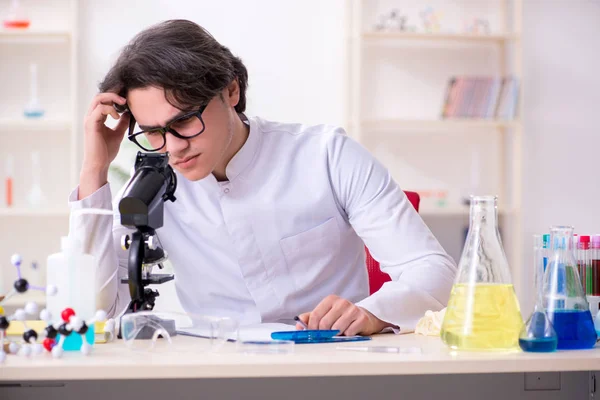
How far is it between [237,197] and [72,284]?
725 millimetres

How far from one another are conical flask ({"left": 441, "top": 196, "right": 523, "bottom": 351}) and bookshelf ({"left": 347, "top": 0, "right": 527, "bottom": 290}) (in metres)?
3.12

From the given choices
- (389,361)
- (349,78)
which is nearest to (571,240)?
(389,361)

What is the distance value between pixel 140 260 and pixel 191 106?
427 millimetres

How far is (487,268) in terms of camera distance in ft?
3.33

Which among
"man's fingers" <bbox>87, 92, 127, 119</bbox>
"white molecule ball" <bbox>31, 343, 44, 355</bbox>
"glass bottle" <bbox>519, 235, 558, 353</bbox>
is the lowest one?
"white molecule ball" <bbox>31, 343, 44, 355</bbox>

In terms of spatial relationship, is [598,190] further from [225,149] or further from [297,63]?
[225,149]

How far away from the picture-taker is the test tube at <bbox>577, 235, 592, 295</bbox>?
1.15m

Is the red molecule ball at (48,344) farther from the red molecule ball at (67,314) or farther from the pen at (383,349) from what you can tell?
the pen at (383,349)

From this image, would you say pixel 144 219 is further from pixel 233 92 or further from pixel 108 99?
pixel 233 92

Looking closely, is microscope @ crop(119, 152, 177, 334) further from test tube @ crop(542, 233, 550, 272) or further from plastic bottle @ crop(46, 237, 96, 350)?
test tube @ crop(542, 233, 550, 272)

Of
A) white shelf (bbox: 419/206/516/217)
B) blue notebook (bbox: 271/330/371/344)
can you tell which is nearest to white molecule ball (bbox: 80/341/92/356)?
blue notebook (bbox: 271/330/371/344)

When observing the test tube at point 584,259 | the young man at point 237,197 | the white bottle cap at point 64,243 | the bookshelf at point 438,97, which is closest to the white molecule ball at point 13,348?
the white bottle cap at point 64,243

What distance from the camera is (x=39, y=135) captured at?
4.00 metres

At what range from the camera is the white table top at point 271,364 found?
0.89 metres
